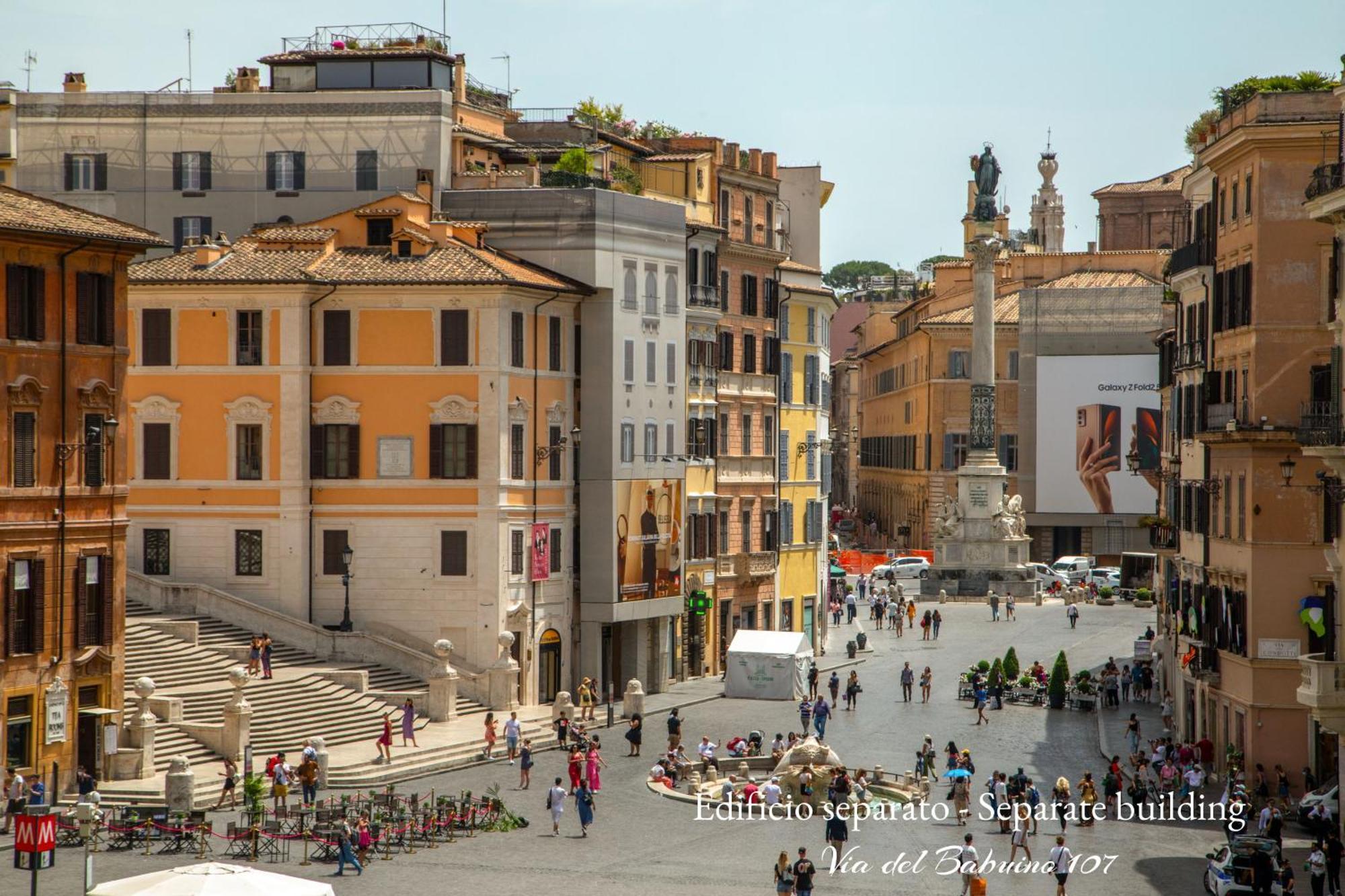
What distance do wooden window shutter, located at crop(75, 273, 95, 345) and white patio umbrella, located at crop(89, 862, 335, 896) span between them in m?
21.2

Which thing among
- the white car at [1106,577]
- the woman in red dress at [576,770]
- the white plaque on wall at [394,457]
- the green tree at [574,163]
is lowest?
the woman in red dress at [576,770]

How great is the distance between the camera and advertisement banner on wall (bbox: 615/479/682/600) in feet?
220

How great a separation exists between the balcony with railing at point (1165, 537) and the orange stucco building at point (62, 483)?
3134 centimetres

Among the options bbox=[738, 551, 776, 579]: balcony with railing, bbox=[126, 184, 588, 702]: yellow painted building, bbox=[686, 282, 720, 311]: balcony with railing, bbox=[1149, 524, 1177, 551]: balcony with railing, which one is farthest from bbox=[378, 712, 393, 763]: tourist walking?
bbox=[738, 551, 776, 579]: balcony with railing

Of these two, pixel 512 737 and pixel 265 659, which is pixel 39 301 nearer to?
pixel 265 659

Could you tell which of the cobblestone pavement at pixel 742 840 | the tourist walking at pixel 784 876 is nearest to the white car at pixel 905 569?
the cobblestone pavement at pixel 742 840

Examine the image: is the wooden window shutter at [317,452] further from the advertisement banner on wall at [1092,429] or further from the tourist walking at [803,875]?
the advertisement banner on wall at [1092,429]

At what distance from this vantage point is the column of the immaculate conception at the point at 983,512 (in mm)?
107438

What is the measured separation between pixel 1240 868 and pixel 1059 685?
1208 inches

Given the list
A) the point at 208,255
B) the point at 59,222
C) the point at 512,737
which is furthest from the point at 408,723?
the point at 208,255

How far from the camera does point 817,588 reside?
285 feet

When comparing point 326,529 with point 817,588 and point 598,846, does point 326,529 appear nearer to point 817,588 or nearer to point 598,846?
point 598,846

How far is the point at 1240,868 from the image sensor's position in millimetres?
37969

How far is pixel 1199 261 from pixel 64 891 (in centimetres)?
3499
